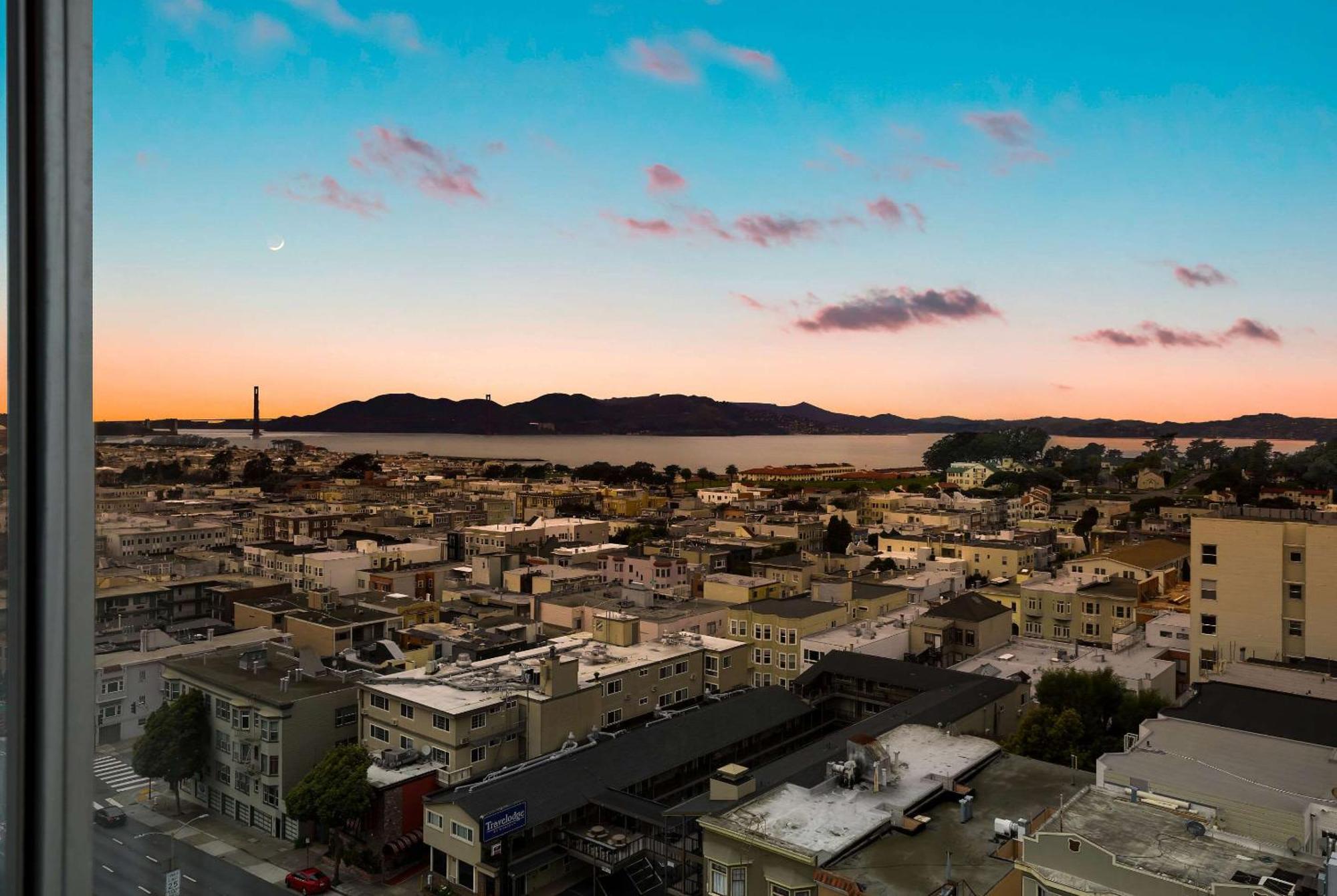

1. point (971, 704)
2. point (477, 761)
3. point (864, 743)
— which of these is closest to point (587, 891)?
point (477, 761)

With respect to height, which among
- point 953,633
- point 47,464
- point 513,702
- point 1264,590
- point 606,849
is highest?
point 47,464

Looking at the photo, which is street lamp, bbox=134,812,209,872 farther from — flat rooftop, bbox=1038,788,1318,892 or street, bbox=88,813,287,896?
flat rooftop, bbox=1038,788,1318,892

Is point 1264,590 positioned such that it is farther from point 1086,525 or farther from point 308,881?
point 1086,525

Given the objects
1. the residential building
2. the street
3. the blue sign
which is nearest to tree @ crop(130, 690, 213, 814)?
the street

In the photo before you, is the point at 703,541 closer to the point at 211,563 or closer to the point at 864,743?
the point at 211,563

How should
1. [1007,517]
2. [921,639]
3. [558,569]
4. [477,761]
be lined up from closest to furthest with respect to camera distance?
[477,761]
[921,639]
[558,569]
[1007,517]

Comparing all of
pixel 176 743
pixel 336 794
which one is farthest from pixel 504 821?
pixel 176 743

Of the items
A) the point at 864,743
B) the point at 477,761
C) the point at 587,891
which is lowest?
the point at 587,891
